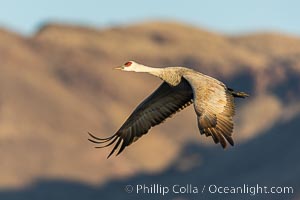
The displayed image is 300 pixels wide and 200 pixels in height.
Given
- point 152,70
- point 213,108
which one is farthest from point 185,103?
point 213,108

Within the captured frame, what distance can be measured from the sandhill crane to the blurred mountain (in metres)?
124

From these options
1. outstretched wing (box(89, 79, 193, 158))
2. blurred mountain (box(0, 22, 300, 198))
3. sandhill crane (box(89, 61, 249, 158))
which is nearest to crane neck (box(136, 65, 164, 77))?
sandhill crane (box(89, 61, 249, 158))

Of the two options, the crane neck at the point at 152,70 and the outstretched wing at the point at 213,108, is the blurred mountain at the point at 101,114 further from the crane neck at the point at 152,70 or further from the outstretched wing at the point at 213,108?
the outstretched wing at the point at 213,108

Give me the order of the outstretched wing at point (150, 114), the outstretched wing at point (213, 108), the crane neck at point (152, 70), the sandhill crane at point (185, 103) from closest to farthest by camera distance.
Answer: the outstretched wing at point (213, 108) → the sandhill crane at point (185, 103) → the crane neck at point (152, 70) → the outstretched wing at point (150, 114)

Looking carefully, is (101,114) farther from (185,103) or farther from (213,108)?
(213,108)

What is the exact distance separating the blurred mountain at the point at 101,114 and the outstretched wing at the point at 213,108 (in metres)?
127

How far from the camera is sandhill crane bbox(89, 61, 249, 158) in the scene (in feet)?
76.0

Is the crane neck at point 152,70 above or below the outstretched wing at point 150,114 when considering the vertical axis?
above

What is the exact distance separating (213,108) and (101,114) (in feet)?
513

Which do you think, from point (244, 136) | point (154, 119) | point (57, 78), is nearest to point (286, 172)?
point (244, 136)

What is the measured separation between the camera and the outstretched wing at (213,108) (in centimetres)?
2286

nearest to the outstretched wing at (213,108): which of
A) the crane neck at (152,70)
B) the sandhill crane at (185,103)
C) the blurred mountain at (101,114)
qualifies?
the sandhill crane at (185,103)

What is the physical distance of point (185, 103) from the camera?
27.7 meters

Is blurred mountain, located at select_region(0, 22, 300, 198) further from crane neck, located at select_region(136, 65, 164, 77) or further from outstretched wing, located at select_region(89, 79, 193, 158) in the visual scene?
crane neck, located at select_region(136, 65, 164, 77)
